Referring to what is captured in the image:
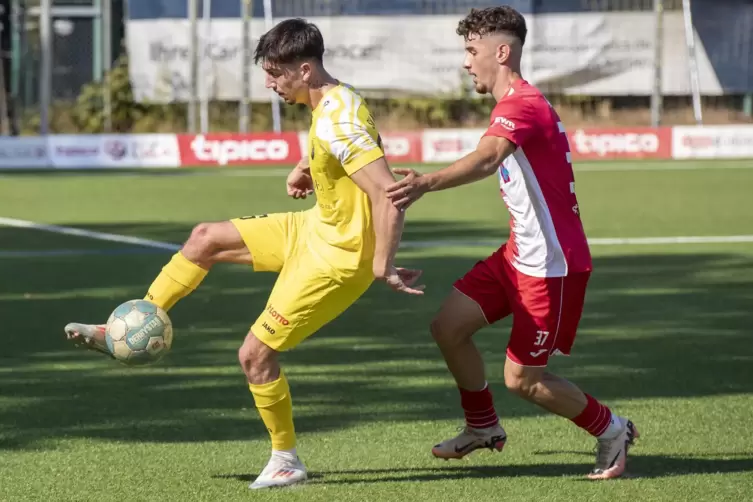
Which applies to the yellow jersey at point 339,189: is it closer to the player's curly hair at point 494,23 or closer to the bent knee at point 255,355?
the bent knee at point 255,355

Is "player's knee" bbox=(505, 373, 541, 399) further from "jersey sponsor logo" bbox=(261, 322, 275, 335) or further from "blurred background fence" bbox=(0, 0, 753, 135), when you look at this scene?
"blurred background fence" bbox=(0, 0, 753, 135)

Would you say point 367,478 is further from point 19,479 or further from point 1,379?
point 1,379

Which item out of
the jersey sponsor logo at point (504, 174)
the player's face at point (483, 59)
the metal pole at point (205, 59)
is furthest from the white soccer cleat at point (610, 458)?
the metal pole at point (205, 59)

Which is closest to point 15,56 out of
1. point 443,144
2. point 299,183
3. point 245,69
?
point 245,69

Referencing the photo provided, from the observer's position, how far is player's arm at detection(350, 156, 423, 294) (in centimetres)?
562

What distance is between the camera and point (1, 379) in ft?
27.7

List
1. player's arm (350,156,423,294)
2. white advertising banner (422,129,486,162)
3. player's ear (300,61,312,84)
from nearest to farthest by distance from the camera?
1. player's arm (350,156,423,294)
2. player's ear (300,61,312,84)
3. white advertising banner (422,129,486,162)

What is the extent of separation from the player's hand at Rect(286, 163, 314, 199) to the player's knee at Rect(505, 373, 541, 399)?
125 centimetres

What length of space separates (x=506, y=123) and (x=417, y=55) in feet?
102

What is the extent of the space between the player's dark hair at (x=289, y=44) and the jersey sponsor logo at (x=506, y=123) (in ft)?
2.67

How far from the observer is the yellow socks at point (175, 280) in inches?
241

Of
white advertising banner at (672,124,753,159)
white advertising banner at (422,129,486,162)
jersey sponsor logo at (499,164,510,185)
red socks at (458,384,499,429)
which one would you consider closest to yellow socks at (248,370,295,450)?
red socks at (458,384,499,429)

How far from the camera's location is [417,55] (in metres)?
36.4

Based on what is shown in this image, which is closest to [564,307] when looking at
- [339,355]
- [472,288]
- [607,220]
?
[472,288]
